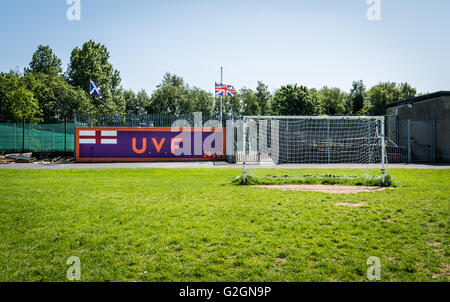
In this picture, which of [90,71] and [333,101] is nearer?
[90,71]

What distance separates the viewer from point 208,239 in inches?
177

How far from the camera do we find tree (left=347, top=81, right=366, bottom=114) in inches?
2340

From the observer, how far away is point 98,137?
72.7 feet

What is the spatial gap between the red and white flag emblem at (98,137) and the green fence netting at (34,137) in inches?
201

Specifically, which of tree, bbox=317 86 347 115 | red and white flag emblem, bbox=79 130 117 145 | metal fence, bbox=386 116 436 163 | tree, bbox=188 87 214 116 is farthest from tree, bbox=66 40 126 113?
metal fence, bbox=386 116 436 163

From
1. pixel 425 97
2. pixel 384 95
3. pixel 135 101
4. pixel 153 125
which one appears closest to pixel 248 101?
pixel 135 101

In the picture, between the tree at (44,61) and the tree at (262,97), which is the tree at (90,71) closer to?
the tree at (44,61)

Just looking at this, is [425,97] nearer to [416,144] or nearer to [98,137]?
[416,144]

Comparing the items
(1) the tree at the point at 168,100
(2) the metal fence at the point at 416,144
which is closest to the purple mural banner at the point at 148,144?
(2) the metal fence at the point at 416,144

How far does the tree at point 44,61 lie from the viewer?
61.4 m

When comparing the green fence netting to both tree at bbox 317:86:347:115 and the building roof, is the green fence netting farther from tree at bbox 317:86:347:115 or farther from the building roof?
tree at bbox 317:86:347:115

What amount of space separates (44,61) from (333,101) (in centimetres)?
6437

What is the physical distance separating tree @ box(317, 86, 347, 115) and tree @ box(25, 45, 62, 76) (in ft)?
192
